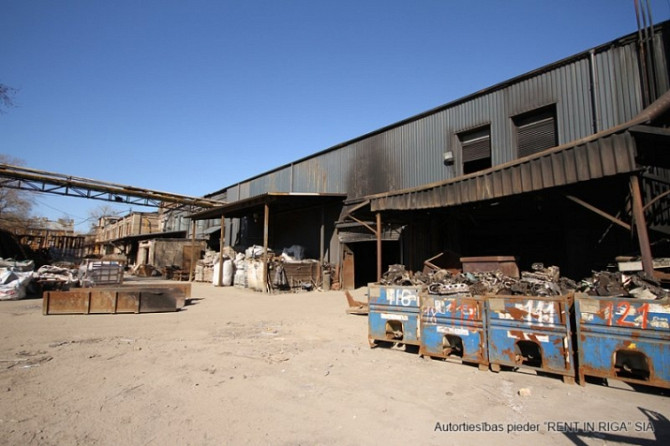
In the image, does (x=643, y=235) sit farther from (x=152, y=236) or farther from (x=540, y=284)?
(x=152, y=236)

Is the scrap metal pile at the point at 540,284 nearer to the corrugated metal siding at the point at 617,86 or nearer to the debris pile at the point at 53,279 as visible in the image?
the corrugated metal siding at the point at 617,86

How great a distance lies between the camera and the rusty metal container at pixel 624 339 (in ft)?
13.4

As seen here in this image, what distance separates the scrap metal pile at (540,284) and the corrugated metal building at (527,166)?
217 cm

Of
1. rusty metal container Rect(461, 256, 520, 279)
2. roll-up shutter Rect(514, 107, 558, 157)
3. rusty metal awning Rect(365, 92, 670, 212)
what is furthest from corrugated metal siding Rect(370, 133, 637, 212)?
roll-up shutter Rect(514, 107, 558, 157)

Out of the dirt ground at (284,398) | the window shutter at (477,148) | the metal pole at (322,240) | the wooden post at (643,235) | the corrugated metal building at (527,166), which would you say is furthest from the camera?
the metal pole at (322,240)

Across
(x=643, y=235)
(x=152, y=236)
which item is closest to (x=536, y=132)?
(x=643, y=235)

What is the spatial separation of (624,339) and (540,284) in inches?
54.4

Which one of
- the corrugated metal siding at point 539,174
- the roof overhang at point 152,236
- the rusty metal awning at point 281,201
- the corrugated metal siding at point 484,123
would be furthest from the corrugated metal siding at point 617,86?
the roof overhang at point 152,236

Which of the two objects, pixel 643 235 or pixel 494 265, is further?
pixel 494 265

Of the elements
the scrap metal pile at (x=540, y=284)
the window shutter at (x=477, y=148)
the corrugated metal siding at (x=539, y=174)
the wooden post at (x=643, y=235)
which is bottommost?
the scrap metal pile at (x=540, y=284)

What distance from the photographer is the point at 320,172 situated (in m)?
20.2

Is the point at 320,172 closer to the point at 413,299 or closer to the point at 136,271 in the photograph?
the point at 413,299

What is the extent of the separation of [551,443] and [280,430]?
245 cm

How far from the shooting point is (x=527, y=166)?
26.5 feet
